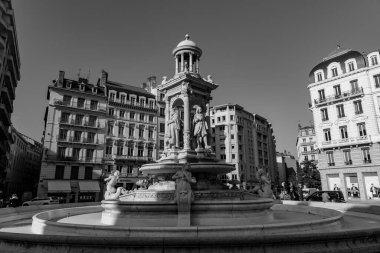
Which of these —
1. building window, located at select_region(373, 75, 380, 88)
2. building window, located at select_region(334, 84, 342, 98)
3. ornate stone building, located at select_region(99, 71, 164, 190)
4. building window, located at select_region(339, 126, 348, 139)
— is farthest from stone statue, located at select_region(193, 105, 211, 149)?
ornate stone building, located at select_region(99, 71, 164, 190)

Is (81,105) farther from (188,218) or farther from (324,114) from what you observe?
(188,218)

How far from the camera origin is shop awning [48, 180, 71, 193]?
4034 cm

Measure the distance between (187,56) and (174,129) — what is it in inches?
220

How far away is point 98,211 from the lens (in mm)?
15648

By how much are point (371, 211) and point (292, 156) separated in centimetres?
12281

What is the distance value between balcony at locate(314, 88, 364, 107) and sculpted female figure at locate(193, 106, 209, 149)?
31.3 metres

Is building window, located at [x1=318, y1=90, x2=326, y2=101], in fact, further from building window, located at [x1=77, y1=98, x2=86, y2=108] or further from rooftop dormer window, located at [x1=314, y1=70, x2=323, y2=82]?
building window, located at [x1=77, y1=98, x2=86, y2=108]

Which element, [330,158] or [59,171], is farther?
[59,171]

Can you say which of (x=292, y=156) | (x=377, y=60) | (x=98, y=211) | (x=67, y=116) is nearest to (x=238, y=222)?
(x=98, y=211)

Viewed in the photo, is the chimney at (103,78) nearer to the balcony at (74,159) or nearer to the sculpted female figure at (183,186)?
the balcony at (74,159)

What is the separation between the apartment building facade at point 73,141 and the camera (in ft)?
138

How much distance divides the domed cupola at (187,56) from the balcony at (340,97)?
97.5 ft

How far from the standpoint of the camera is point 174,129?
16219mm

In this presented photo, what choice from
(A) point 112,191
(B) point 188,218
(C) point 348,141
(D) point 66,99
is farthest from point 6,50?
(C) point 348,141
